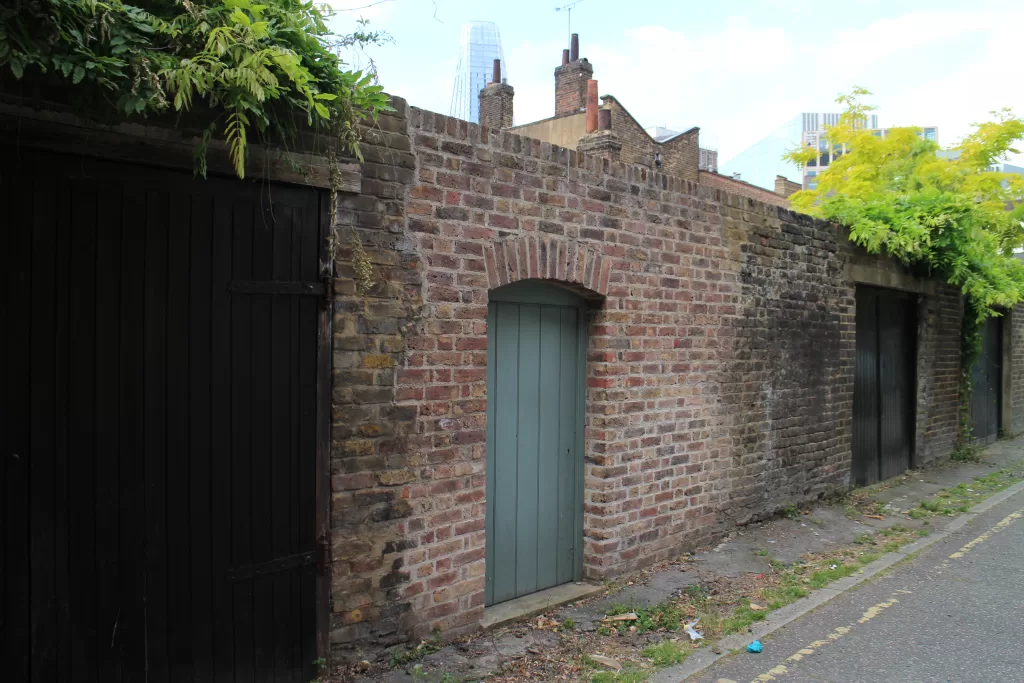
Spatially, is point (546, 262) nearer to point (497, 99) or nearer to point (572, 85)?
point (497, 99)

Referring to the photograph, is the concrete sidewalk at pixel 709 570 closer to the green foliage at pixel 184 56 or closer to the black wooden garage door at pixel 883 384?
the black wooden garage door at pixel 883 384

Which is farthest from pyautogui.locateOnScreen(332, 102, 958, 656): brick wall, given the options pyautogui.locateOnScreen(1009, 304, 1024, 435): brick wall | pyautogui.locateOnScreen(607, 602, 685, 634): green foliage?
pyautogui.locateOnScreen(1009, 304, 1024, 435): brick wall

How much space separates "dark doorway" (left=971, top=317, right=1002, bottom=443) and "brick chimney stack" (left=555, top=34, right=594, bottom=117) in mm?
12928

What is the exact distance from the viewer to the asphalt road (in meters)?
4.32

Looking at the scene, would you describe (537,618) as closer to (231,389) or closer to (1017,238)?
(231,389)

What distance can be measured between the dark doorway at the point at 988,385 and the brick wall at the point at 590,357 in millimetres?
6209

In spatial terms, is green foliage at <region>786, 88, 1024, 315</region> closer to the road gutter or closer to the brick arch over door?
the road gutter

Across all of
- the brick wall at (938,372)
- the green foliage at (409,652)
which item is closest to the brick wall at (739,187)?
the brick wall at (938,372)

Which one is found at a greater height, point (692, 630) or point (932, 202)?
point (932, 202)

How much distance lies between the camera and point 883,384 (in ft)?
32.5

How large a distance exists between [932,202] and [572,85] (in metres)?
15.2

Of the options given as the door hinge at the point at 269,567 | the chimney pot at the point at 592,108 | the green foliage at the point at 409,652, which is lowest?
the green foliage at the point at 409,652

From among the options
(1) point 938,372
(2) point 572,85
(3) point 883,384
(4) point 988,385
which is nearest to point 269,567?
(3) point 883,384

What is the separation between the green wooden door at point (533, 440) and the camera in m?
5.04
